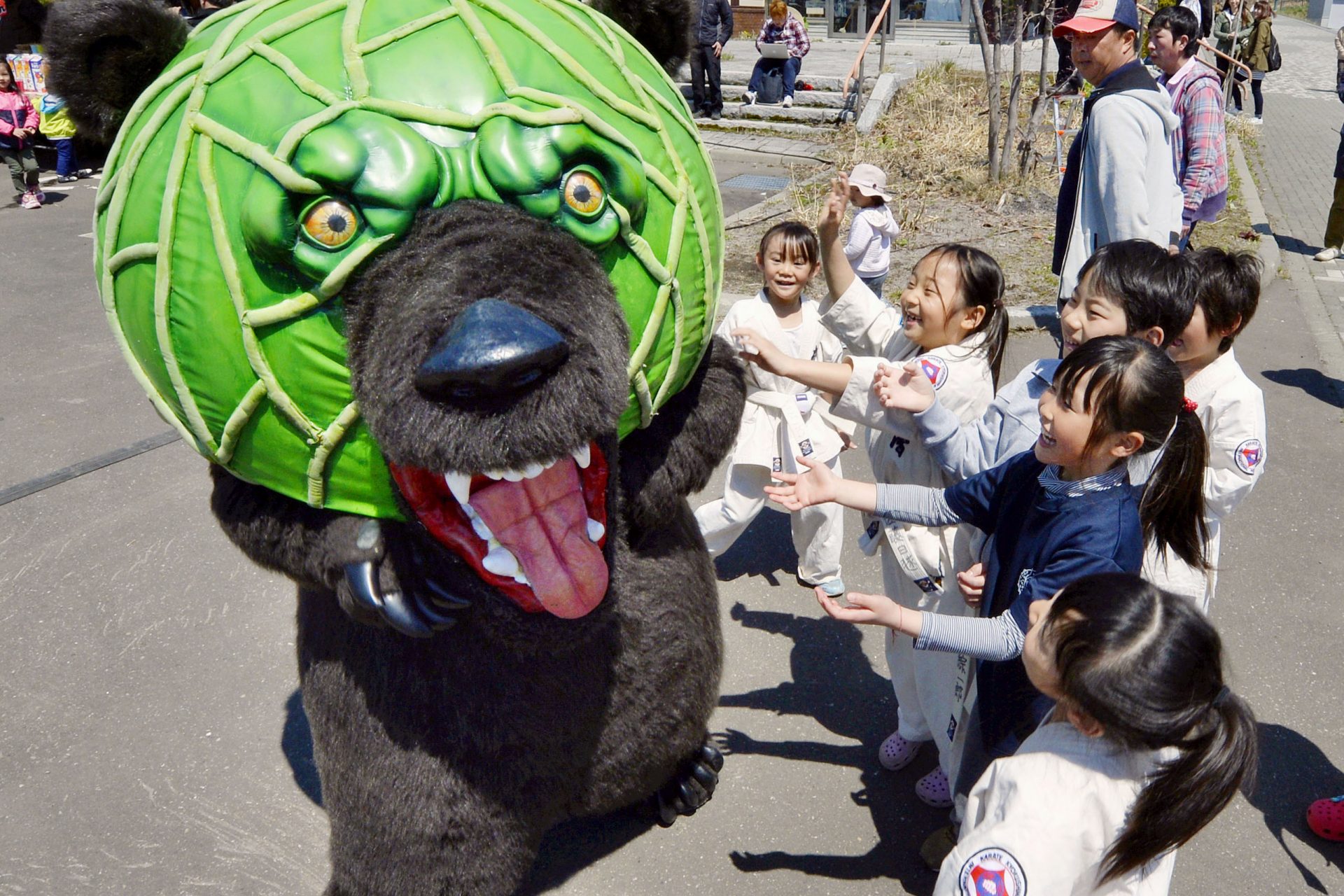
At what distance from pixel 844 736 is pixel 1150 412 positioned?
5.03 ft

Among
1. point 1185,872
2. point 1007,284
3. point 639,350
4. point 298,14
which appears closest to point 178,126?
point 298,14

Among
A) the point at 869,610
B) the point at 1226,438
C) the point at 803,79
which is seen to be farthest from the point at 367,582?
the point at 803,79

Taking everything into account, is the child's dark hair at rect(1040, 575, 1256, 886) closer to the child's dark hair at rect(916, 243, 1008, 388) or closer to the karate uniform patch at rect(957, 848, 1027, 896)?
the karate uniform patch at rect(957, 848, 1027, 896)

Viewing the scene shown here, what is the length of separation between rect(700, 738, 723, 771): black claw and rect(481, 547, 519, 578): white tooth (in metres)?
1.21

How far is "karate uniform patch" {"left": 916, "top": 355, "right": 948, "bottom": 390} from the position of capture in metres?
2.55

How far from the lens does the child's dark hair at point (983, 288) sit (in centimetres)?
257

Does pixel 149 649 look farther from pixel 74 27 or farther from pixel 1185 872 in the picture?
pixel 1185 872

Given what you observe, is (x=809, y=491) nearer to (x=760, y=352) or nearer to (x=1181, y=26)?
(x=760, y=352)

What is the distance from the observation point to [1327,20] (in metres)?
32.9

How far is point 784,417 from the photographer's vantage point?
3.30 m

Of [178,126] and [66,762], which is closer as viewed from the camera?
[178,126]

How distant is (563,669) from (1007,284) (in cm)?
576

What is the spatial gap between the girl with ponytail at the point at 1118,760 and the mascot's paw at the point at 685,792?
1188 millimetres

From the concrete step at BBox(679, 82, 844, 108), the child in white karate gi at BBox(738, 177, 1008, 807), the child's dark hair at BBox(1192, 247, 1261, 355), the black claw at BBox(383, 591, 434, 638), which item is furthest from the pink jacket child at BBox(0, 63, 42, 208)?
the child's dark hair at BBox(1192, 247, 1261, 355)
